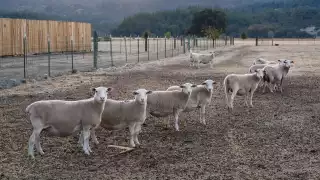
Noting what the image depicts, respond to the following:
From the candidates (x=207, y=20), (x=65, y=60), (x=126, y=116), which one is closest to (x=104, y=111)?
(x=126, y=116)

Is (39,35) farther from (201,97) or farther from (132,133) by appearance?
(132,133)

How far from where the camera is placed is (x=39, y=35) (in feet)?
133

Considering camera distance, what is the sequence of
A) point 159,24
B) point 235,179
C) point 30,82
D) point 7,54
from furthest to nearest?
point 159,24 → point 7,54 → point 30,82 → point 235,179

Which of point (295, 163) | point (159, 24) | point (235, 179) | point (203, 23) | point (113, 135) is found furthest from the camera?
point (159, 24)

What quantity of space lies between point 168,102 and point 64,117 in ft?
9.33

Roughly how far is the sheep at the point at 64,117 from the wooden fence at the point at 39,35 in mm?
21894

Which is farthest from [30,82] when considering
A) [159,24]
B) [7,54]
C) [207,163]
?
[159,24]

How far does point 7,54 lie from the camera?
35.4 meters

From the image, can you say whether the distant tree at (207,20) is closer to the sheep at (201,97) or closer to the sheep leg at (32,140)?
the sheep at (201,97)

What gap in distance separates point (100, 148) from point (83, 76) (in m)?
12.7

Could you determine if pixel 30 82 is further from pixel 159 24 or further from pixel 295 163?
pixel 159 24

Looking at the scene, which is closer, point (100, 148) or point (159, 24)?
point (100, 148)

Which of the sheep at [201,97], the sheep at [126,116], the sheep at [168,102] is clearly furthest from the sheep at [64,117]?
the sheep at [201,97]

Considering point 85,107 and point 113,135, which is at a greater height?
point 85,107
